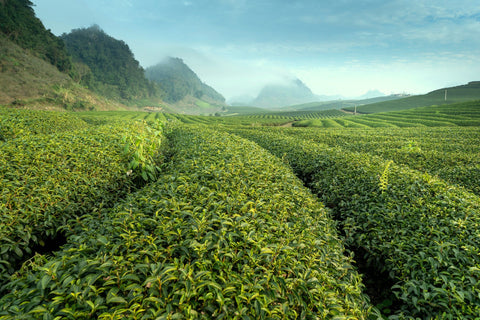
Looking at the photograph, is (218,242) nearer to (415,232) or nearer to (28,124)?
(415,232)

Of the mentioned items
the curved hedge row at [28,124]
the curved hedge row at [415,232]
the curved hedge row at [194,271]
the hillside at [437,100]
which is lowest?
the curved hedge row at [415,232]

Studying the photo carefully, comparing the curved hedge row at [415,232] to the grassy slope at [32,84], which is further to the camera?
the grassy slope at [32,84]

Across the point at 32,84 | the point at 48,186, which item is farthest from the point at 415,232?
the point at 32,84

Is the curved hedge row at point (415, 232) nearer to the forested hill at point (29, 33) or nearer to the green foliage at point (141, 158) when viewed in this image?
the green foliage at point (141, 158)

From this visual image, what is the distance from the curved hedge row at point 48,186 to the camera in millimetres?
3238

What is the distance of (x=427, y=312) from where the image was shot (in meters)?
2.83

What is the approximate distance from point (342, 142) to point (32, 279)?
14990 mm

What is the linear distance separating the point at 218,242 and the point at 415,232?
383 centimetres

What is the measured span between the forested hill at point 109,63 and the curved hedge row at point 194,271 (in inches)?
4490

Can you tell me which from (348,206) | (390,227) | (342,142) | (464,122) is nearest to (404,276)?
(390,227)

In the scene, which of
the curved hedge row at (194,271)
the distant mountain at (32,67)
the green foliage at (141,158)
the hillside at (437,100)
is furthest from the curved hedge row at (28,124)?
the hillside at (437,100)

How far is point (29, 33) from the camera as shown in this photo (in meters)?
58.8

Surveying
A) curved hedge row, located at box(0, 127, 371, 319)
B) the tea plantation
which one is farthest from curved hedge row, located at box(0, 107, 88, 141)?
curved hedge row, located at box(0, 127, 371, 319)

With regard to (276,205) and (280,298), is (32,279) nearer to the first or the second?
(280,298)
